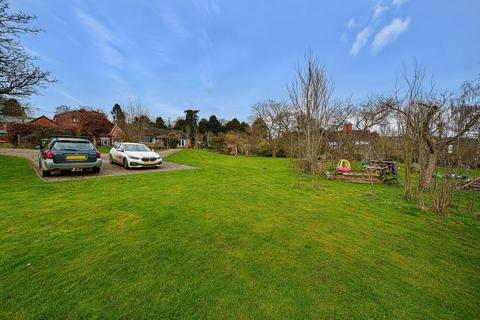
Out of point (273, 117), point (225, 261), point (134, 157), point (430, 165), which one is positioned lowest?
point (225, 261)

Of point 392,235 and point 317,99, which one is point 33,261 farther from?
point 317,99

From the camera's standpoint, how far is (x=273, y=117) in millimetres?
37781

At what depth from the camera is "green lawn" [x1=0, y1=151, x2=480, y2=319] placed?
2035mm

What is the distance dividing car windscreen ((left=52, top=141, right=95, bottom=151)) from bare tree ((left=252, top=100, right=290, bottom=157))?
98.9 feet

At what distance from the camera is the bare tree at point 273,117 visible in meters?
35.8

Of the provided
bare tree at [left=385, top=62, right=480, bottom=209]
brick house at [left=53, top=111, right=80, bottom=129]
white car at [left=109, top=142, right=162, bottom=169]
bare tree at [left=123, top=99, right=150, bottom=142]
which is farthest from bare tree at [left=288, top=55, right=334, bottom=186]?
brick house at [left=53, top=111, right=80, bottom=129]

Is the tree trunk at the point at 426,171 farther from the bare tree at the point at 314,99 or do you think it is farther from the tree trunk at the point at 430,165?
the bare tree at the point at 314,99

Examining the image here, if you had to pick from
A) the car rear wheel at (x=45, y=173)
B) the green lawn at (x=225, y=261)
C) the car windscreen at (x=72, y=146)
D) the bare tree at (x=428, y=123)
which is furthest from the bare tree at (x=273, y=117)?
the green lawn at (x=225, y=261)

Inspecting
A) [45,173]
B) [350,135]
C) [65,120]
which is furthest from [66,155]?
[65,120]

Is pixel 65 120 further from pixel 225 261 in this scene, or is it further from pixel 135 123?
pixel 225 261

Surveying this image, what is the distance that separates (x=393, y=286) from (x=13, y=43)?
51.9ft

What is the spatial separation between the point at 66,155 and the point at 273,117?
110 ft

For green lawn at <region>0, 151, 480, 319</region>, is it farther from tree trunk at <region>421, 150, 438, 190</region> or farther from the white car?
the white car

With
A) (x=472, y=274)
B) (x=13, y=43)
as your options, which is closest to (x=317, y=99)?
(x=472, y=274)
